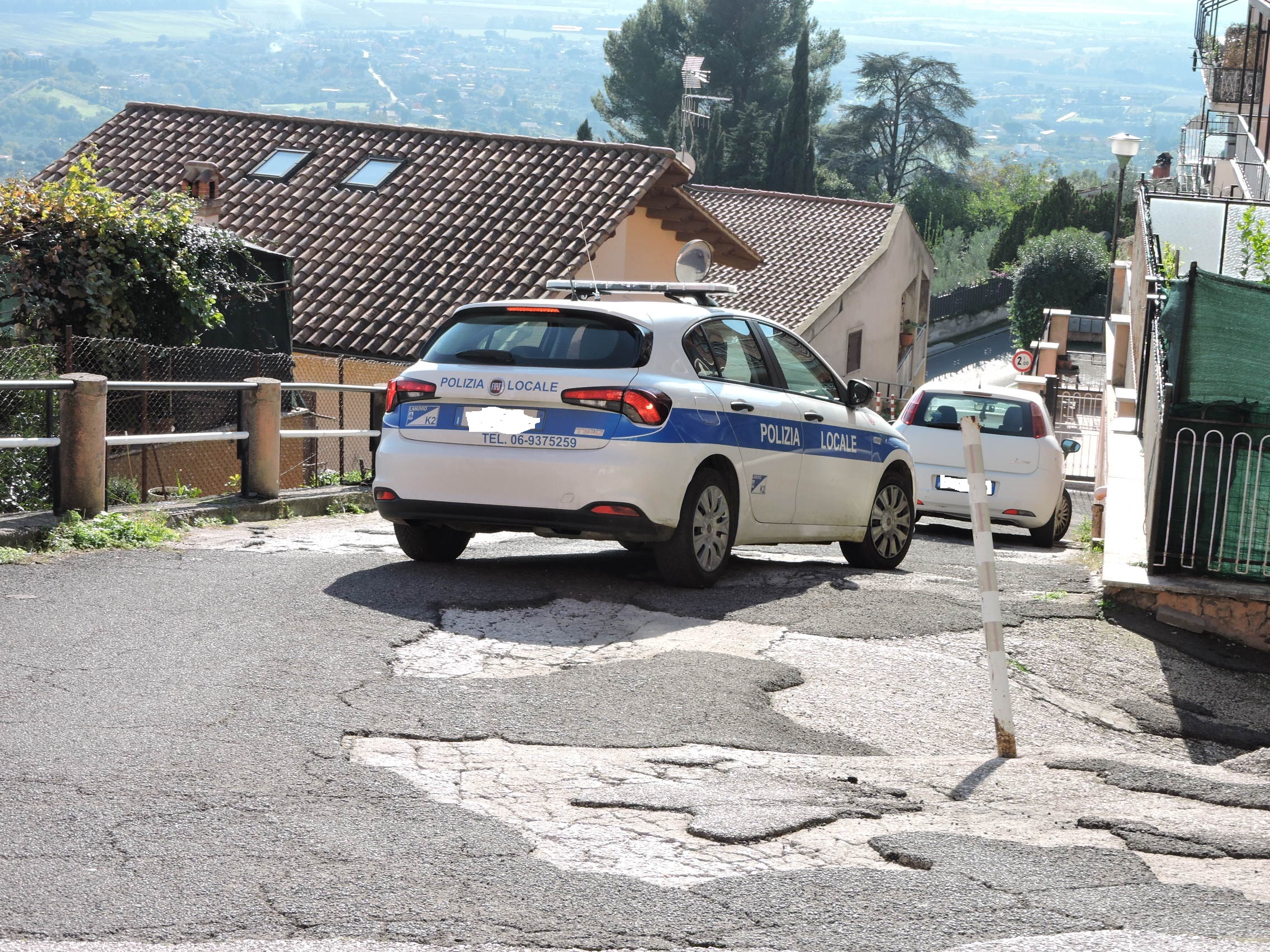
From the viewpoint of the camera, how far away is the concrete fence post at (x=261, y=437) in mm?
11070

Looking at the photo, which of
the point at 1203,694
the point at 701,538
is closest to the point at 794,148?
the point at 701,538

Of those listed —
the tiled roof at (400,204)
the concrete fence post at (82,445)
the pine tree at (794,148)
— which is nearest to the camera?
the concrete fence post at (82,445)

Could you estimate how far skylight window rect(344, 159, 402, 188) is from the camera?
87.4ft

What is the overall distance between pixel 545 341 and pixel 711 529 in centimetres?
138

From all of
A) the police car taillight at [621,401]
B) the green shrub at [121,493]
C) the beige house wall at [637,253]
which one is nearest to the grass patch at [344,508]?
the green shrub at [121,493]

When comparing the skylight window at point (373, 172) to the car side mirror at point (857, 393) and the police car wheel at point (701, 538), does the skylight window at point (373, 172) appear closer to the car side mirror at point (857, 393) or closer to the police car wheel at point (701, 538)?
the car side mirror at point (857, 393)

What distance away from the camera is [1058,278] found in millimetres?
61781

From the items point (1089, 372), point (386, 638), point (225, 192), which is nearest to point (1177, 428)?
point (386, 638)

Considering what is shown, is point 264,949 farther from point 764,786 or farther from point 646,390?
point 646,390

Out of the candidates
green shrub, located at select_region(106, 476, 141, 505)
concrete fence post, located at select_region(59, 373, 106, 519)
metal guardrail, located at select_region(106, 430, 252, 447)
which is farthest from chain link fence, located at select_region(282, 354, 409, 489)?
concrete fence post, located at select_region(59, 373, 106, 519)

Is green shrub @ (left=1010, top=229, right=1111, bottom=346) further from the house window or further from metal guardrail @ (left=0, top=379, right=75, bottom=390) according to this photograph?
metal guardrail @ (left=0, top=379, right=75, bottom=390)

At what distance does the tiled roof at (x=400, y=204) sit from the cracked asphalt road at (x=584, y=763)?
14.6 metres

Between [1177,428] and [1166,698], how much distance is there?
2.26 metres

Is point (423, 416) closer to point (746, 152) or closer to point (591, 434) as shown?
point (591, 434)
